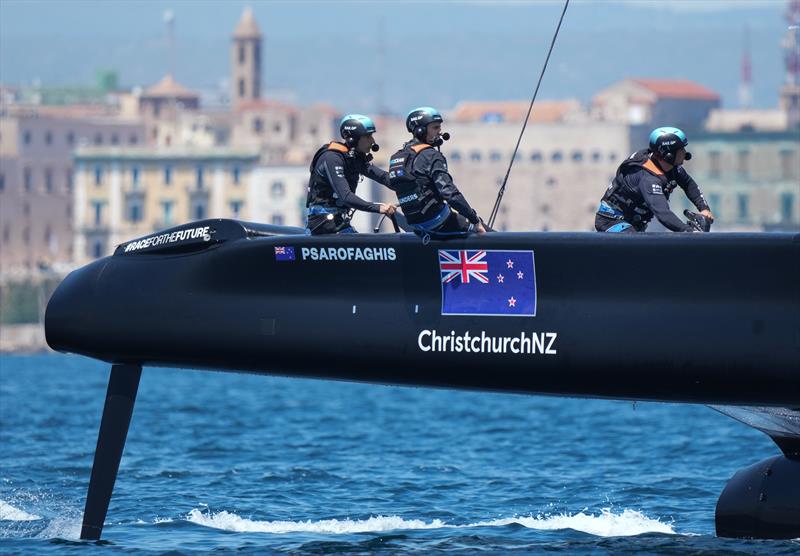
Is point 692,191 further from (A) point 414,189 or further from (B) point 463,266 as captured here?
(A) point 414,189

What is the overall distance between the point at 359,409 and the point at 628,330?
92.1 feet

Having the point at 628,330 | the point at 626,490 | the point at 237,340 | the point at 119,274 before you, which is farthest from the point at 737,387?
the point at 626,490

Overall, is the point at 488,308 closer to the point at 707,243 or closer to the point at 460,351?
the point at 460,351

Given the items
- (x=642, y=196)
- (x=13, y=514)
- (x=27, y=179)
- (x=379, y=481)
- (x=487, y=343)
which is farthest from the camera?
(x=27, y=179)

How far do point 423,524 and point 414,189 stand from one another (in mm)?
3761

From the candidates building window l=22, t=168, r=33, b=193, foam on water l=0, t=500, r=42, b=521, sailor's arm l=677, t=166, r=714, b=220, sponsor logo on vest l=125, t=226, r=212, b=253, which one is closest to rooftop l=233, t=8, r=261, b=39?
building window l=22, t=168, r=33, b=193

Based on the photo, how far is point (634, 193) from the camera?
598 inches

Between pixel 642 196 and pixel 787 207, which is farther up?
pixel 787 207

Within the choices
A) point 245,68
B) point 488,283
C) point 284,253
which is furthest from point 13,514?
point 245,68

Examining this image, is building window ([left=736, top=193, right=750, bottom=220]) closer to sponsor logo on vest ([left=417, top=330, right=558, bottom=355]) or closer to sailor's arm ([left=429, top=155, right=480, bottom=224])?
sailor's arm ([left=429, top=155, right=480, bottom=224])

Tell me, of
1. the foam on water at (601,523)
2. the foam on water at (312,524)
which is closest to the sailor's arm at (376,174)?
the foam on water at (312,524)

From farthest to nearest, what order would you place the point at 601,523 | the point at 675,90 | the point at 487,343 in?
the point at 675,90 < the point at 601,523 < the point at 487,343

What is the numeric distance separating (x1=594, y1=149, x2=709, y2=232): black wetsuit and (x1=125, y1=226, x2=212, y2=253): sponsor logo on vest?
3403 mm

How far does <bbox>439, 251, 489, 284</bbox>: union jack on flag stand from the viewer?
47.2 feet
